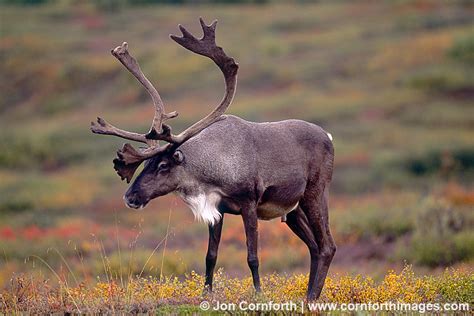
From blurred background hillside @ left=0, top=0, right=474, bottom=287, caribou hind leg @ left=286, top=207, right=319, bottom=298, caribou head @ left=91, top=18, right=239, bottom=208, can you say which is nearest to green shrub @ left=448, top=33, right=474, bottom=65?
blurred background hillside @ left=0, top=0, right=474, bottom=287

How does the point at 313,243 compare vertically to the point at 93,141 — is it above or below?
above

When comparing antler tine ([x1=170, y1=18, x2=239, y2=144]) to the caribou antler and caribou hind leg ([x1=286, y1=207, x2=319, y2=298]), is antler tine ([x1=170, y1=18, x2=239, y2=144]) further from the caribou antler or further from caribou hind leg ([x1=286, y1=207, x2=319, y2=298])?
caribou hind leg ([x1=286, y1=207, x2=319, y2=298])

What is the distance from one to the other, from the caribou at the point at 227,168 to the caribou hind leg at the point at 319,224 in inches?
0.5

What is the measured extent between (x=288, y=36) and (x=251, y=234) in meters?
44.1

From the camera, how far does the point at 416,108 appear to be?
39.9 meters

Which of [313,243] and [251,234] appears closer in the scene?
[251,234]

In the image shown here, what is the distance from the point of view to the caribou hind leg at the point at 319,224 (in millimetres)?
11625

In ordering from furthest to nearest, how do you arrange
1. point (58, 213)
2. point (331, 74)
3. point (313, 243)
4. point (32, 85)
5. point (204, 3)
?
point (204, 3) → point (32, 85) → point (331, 74) → point (58, 213) → point (313, 243)

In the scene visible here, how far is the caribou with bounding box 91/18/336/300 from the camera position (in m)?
10.9

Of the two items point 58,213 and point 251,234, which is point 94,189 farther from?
point 251,234

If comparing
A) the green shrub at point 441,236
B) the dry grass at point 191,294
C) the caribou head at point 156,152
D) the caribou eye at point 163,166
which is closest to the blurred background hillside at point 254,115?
the green shrub at point 441,236

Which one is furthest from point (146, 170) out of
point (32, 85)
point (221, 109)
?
point (32, 85)

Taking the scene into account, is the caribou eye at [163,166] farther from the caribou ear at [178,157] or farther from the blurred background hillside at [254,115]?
the blurred background hillside at [254,115]

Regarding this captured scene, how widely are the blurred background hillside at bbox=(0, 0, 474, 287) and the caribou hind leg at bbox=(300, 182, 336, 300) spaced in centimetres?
309
